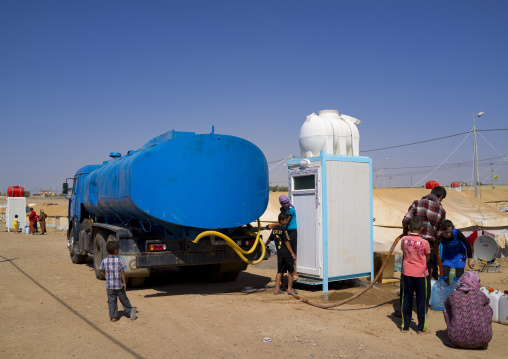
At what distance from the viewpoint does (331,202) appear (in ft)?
29.9

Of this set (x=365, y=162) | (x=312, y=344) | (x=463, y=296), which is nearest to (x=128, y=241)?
(x=312, y=344)

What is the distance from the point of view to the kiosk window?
9430 millimetres

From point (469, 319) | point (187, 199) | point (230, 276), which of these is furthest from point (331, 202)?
point (469, 319)

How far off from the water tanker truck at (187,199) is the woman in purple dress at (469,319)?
416 cm

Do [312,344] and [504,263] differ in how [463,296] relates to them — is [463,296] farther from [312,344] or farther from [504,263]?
[504,263]

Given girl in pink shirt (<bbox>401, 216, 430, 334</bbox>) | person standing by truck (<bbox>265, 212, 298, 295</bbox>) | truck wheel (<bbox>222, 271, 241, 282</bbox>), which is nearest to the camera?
girl in pink shirt (<bbox>401, 216, 430, 334</bbox>)

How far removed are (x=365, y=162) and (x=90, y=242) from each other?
7356 mm

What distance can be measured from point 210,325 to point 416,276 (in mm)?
2968

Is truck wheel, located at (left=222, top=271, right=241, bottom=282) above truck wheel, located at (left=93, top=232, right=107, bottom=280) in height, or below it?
below

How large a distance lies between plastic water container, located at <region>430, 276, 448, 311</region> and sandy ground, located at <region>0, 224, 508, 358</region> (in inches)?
9.0

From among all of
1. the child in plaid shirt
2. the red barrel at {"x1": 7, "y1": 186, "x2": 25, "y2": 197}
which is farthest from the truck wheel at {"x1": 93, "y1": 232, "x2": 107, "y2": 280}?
the red barrel at {"x1": 7, "y1": 186, "x2": 25, "y2": 197}

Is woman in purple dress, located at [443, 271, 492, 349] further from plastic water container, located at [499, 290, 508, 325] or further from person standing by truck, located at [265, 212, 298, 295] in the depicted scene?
person standing by truck, located at [265, 212, 298, 295]

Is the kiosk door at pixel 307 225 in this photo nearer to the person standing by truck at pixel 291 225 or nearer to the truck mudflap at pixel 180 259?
the person standing by truck at pixel 291 225

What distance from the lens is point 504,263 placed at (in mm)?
14227
